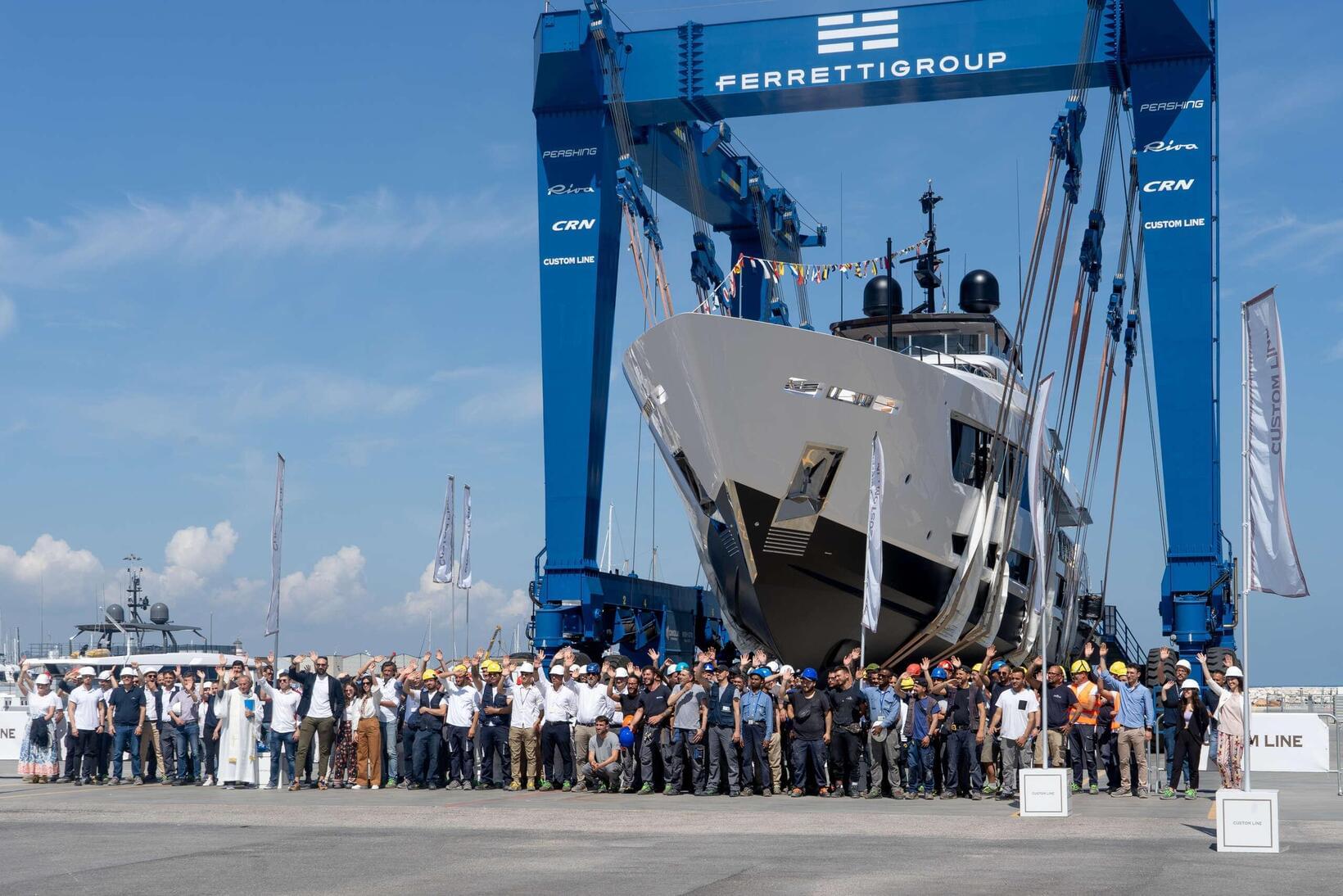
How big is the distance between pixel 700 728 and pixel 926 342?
49.7 feet

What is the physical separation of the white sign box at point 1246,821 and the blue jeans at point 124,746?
13.5 meters

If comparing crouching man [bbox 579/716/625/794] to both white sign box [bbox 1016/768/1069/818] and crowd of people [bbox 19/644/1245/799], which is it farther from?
white sign box [bbox 1016/768/1069/818]

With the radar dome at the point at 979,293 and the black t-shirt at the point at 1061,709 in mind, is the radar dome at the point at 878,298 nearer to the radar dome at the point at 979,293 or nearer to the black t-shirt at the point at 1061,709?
the radar dome at the point at 979,293

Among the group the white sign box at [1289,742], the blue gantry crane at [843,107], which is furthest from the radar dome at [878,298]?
the white sign box at [1289,742]

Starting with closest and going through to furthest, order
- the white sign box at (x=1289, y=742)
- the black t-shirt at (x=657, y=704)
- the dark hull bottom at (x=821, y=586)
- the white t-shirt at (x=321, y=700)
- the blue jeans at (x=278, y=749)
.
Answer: the black t-shirt at (x=657, y=704) → the white t-shirt at (x=321, y=700) → the blue jeans at (x=278, y=749) → the white sign box at (x=1289, y=742) → the dark hull bottom at (x=821, y=586)

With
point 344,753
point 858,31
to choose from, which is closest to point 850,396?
point 858,31

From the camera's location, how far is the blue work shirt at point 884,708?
16375 mm

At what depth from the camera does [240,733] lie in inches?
722

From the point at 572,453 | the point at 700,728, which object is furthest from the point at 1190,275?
the point at 700,728

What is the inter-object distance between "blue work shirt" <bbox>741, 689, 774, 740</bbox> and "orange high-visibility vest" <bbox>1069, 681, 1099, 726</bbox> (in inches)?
129

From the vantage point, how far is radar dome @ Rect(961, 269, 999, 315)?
3316cm

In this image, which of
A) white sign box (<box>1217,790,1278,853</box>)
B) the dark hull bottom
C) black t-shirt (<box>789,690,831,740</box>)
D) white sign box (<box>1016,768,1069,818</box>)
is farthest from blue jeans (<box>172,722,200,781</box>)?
white sign box (<box>1217,790,1278,853</box>)

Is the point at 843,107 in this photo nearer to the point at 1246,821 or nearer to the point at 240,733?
the point at 240,733

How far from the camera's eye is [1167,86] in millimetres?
25484
